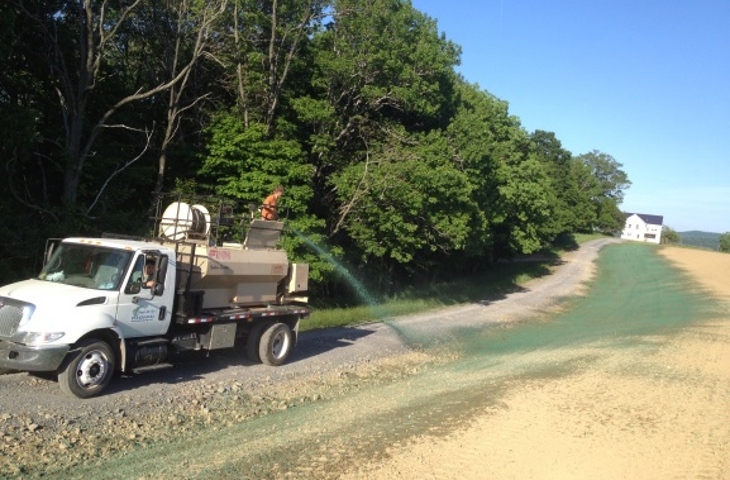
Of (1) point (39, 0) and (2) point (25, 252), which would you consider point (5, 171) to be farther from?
(1) point (39, 0)

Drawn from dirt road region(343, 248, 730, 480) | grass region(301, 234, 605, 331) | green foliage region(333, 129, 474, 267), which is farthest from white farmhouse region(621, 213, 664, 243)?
dirt road region(343, 248, 730, 480)

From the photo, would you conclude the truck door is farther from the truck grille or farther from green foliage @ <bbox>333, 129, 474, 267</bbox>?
green foliage @ <bbox>333, 129, 474, 267</bbox>

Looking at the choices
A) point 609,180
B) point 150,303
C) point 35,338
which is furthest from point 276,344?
point 609,180

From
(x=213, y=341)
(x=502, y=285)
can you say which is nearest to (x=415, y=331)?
(x=213, y=341)

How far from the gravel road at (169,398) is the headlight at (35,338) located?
84 centimetres

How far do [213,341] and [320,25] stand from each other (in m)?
17.1

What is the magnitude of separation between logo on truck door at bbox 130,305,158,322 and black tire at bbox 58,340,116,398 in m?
0.68

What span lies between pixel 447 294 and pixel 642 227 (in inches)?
5977

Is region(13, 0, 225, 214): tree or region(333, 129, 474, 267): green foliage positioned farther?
region(333, 129, 474, 267): green foliage

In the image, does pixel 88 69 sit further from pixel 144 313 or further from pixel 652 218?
pixel 652 218

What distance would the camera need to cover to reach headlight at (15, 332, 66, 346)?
29.1 ft

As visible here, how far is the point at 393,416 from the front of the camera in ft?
32.5

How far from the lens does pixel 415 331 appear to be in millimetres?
20688

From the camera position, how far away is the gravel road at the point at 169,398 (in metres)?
7.48
